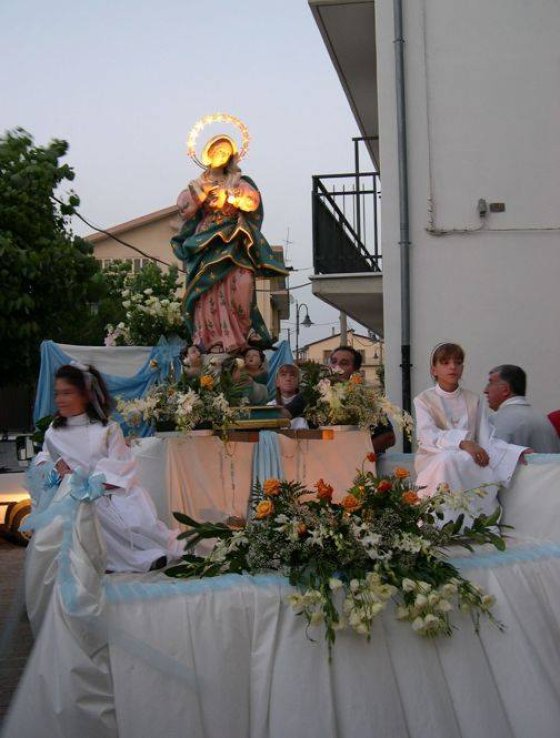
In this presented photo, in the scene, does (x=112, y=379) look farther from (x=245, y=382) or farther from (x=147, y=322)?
(x=245, y=382)

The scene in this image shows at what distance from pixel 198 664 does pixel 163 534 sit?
250cm

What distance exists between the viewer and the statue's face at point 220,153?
9008mm

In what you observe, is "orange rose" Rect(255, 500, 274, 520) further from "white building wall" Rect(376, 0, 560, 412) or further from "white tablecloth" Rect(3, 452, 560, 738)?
"white building wall" Rect(376, 0, 560, 412)

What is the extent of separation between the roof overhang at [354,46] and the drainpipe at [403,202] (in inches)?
34.6

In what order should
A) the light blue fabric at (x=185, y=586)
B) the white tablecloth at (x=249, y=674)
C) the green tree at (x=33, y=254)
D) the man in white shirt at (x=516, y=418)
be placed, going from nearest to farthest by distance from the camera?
the white tablecloth at (x=249, y=674), the light blue fabric at (x=185, y=586), the man in white shirt at (x=516, y=418), the green tree at (x=33, y=254)

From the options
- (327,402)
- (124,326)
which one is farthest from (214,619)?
(124,326)

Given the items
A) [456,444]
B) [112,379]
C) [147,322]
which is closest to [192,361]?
[147,322]

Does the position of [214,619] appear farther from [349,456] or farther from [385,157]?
[385,157]

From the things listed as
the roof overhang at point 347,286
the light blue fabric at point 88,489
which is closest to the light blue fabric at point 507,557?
the light blue fabric at point 88,489

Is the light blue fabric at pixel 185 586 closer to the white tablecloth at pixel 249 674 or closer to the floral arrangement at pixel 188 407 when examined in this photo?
the white tablecloth at pixel 249 674

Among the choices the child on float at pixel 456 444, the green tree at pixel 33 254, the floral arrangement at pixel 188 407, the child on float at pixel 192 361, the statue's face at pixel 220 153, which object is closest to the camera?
the child on float at pixel 456 444

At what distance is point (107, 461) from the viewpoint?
20.0ft

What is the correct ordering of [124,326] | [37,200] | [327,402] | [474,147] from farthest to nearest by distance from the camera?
[37,200], [474,147], [124,326], [327,402]

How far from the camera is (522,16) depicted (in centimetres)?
1172
